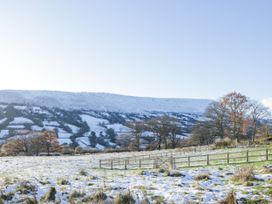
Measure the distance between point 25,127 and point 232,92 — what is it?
9757 cm

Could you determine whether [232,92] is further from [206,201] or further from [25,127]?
[25,127]

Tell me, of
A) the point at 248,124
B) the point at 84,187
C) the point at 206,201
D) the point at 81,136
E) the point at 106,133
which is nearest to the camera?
the point at 206,201

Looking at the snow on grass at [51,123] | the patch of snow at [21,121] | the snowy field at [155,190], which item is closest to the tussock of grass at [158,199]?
the snowy field at [155,190]

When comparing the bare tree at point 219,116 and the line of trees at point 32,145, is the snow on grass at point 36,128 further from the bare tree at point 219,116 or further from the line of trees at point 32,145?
the bare tree at point 219,116

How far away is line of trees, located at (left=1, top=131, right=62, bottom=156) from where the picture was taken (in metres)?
86.0

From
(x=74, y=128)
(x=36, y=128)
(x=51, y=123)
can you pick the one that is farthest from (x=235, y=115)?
(x=51, y=123)

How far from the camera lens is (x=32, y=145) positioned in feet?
285

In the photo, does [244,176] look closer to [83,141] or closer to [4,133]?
[83,141]

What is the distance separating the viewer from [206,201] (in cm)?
1659

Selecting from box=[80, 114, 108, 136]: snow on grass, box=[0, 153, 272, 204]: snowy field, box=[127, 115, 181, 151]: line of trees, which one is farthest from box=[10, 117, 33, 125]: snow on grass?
box=[0, 153, 272, 204]: snowy field

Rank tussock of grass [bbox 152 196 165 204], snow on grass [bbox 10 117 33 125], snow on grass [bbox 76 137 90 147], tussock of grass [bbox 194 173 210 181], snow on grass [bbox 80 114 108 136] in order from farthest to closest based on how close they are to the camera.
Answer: snow on grass [bbox 80 114 108 136], snow on grass [bbox 10 117 33 125], snow on grass [bbox 76 137 90 147], tussock of grass [bbox 194 173 210 181], tussock of grass [bbox 152 196 165 204]

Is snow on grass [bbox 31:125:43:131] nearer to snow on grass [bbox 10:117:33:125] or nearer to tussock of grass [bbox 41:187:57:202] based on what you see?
snow on grass [bbox 10:117:33:125]

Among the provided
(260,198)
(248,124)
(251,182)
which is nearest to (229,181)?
(251,182)

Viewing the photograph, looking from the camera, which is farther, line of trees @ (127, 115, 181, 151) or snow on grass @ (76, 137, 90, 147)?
snow on grass @ (76, 137, 90, 147)
